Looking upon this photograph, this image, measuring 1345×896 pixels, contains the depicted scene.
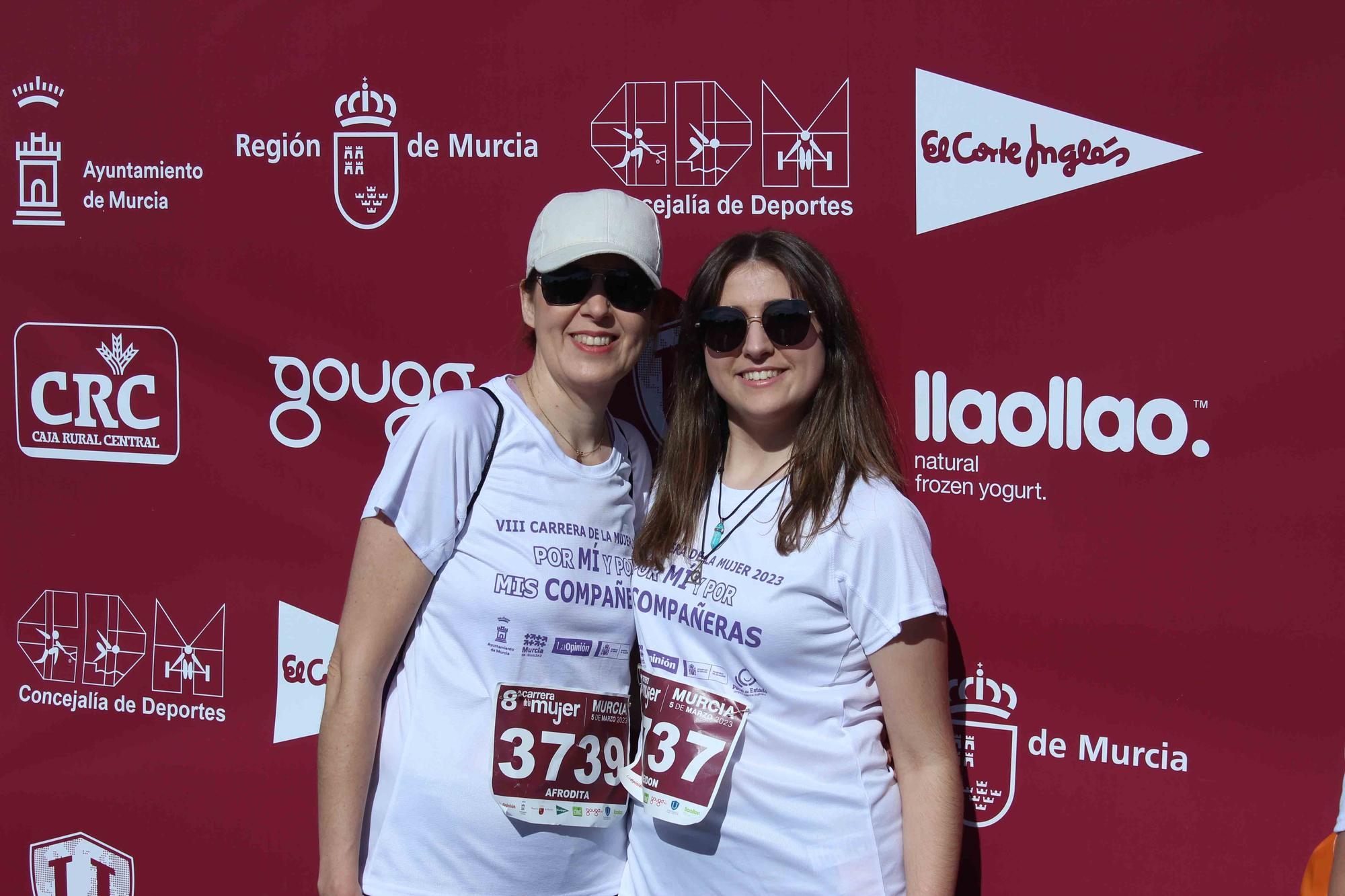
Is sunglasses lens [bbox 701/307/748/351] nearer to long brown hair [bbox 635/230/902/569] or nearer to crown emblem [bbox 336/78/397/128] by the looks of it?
long brown hair [bbox 635/230/902/569]

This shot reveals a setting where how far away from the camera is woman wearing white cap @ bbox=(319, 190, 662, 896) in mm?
2004

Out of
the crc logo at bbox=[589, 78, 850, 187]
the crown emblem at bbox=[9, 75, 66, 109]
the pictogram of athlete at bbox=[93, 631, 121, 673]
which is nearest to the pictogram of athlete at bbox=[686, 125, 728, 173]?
the crc logo at bbox=[589, 78, 850, 187]

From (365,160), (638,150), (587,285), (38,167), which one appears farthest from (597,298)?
(38,167)

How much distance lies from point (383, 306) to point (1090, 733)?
1.76m

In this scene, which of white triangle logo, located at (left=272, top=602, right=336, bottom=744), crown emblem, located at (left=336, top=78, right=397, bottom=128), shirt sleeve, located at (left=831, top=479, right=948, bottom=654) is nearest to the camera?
shirt sleeve, located at (left=831, top=479, right=948, bottom=654)

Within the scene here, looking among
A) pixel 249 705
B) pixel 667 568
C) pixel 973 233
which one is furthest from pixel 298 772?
pixel 973 233

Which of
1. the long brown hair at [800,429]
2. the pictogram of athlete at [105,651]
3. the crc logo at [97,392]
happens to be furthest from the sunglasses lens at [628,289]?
the pictogram of athlete at [105,651]

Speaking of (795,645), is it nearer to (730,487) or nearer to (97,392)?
(730,487)

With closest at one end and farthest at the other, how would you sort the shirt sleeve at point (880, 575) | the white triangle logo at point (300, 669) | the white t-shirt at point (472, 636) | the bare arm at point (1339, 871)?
the bare arm at point (1339, 871)
the shirt sleeve at point (880, 575)
the white t-shirt at point (472, 636)
the white triangle logo at point (300, 669)

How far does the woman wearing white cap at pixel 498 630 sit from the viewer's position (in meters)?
2.00

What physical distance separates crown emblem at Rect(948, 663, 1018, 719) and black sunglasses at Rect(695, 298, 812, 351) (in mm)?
856

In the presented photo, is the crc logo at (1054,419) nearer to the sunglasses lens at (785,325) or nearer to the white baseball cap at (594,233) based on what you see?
the sunglasses lens at (785,325)

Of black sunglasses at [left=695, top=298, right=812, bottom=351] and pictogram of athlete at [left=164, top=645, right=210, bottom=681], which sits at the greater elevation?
black sunglasses at [left=695, top=298, right=812, bottom=351]

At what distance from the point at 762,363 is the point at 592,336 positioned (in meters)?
0.30
